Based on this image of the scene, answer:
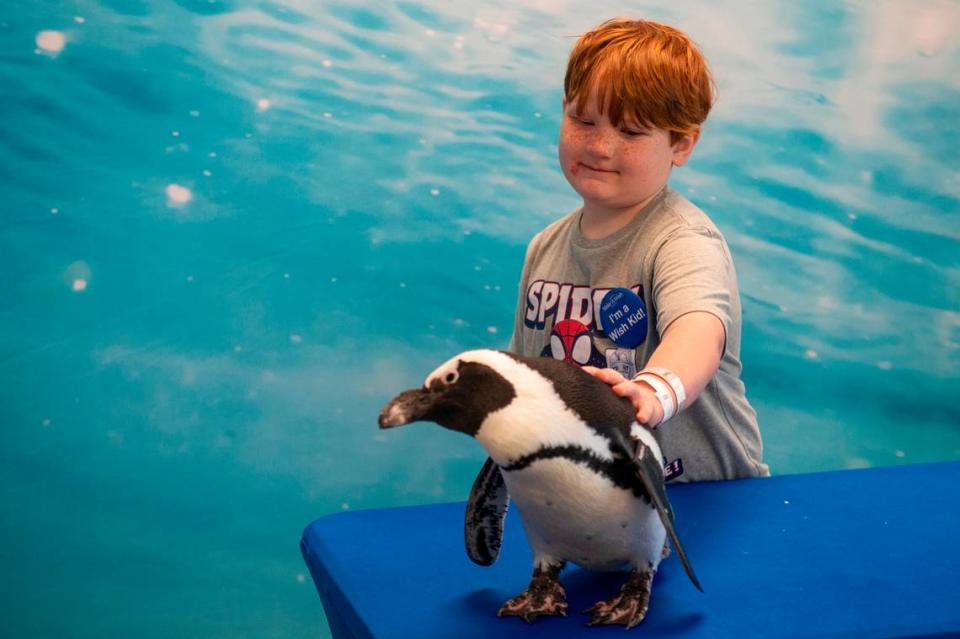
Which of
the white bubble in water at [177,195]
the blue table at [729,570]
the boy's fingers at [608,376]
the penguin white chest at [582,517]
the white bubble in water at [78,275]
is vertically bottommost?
the white bubble in water at [78,275]

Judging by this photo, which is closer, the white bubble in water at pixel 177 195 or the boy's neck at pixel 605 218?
the boy's neck at pixel 605 218

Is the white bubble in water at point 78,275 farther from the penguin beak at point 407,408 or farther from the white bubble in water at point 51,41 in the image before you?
the penguin beak at point 407,408

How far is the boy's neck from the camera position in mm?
1200

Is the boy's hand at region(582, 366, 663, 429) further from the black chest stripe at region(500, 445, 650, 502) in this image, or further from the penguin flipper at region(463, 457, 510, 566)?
the penguin flipper at region(463, 457, 510, 566)

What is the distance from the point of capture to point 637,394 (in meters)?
0.82

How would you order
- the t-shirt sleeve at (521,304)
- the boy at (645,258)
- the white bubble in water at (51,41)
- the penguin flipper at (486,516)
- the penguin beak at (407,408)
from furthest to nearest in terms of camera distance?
1. the white bubble in water at (51,41)
2. the t-shirt sleeve at (521,304)
3. the boy at (645,258)
4. the penguin flipper at (486,516)
5. the penguin beak at (407,408)

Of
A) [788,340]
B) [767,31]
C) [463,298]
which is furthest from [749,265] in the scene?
[463,298]

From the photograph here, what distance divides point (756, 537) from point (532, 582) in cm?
29

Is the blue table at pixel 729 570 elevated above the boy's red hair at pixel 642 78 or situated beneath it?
situated beneath

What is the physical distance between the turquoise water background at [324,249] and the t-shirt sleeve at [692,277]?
1209mm

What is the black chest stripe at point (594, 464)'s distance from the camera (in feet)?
2.53

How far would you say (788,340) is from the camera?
257 centimetres

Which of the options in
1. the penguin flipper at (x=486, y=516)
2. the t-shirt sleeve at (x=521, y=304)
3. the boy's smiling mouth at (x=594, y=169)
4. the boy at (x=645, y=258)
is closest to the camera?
the penguin flipper at (x=486, y=516)

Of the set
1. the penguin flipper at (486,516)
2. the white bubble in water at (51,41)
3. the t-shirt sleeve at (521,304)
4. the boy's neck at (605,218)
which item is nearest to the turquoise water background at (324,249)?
the white bubble in water at (51,41)
